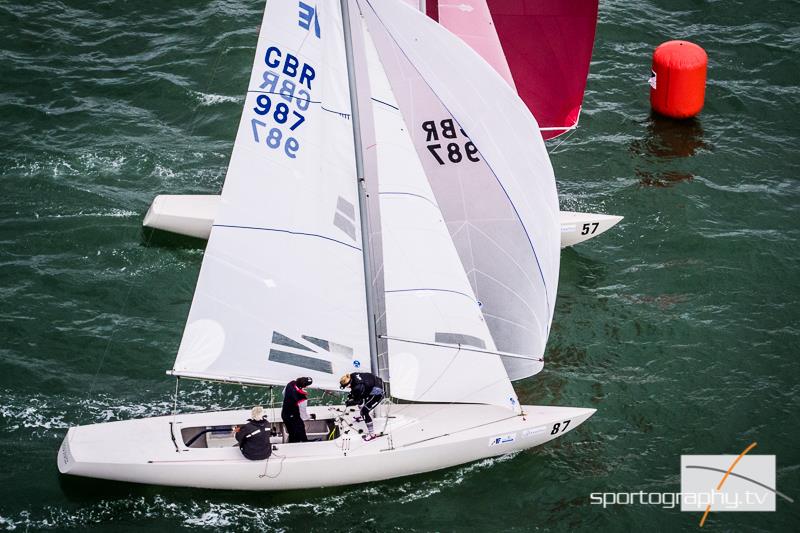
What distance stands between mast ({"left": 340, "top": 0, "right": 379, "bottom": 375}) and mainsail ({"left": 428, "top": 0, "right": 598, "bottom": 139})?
236 inches

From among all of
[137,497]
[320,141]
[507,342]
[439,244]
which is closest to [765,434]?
[507,342]

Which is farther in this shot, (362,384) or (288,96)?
(362,384)

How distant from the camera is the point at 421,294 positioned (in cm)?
1739

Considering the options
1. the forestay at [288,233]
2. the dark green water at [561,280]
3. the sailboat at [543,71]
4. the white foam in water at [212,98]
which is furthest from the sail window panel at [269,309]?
the white foam in water at [212,98]

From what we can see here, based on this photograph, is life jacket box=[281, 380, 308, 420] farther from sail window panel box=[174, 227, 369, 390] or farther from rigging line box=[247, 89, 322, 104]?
rigging line box=[247, 89, 322, 104]

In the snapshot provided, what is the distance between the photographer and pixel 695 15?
3158cm

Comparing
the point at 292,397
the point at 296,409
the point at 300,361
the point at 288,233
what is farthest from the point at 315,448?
the point at 288,233

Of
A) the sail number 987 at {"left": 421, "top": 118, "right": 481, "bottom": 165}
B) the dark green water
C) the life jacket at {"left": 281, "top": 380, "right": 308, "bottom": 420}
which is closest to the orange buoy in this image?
the dark green water

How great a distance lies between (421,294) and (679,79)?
43.0 ft

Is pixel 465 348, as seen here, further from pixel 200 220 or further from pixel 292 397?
pixel 200 220

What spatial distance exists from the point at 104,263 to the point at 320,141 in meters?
8.57

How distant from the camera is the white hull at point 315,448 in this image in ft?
57.3

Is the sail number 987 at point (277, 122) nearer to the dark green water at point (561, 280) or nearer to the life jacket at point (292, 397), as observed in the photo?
the life jacket at point (292, 397)

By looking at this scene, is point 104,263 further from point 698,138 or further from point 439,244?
point 698,138
